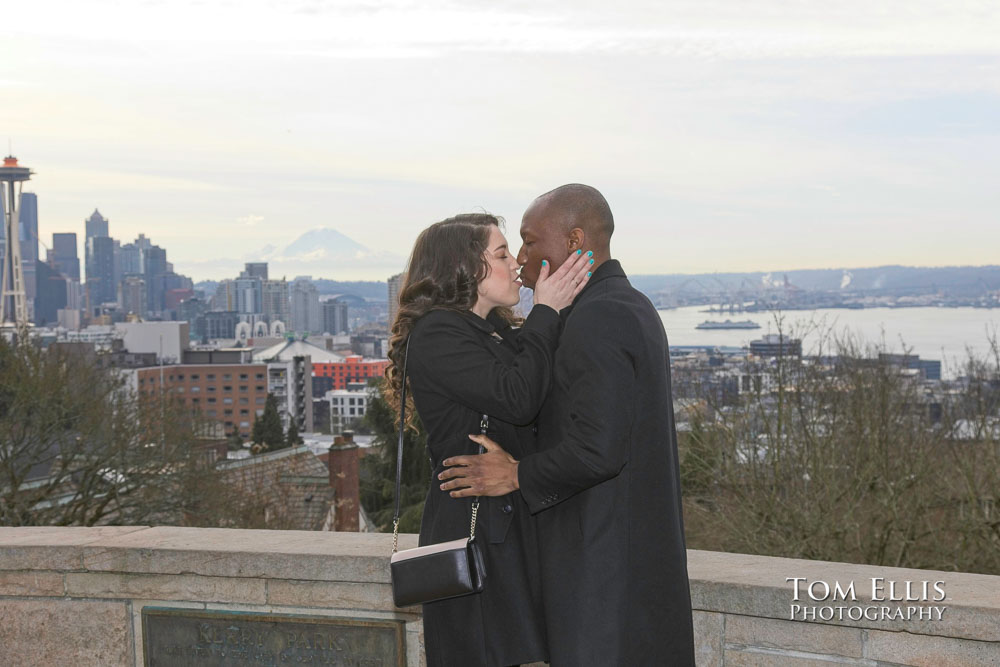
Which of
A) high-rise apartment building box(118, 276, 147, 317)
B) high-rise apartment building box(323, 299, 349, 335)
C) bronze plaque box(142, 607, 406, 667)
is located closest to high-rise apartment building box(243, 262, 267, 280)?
high-rise apartment building box(118, 276, 147, 317)

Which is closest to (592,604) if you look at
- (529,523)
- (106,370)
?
(529,523)

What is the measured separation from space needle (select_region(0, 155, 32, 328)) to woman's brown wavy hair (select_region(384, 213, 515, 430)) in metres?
133

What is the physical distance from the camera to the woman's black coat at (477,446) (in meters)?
2.28

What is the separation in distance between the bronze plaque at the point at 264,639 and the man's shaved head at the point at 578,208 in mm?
1389

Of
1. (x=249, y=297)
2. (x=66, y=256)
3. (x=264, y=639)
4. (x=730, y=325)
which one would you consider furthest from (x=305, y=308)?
(x=264, y=639)

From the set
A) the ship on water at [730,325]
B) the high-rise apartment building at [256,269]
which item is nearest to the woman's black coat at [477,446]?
the ship on water at [730,325]

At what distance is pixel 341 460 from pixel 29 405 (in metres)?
7.99

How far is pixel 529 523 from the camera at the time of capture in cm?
237

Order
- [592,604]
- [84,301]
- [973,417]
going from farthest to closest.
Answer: [84,301], [973,417], [592,604]

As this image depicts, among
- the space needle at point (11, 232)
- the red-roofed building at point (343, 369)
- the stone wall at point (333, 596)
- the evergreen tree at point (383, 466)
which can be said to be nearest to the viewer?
the stone wall at point (333, 596)

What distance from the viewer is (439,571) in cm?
230

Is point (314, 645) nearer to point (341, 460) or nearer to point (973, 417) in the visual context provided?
point (973, 417)

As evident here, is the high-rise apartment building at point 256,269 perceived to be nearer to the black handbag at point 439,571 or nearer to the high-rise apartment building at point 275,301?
the high-rise apartment building at point 275,301

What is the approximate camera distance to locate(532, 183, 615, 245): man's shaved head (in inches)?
92.7
